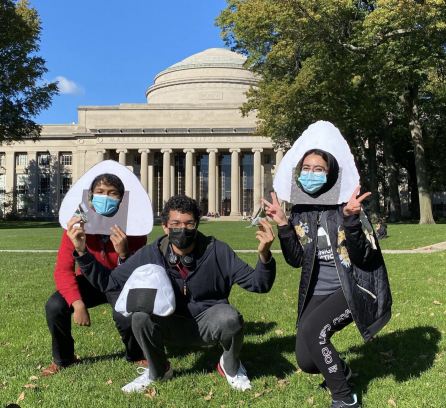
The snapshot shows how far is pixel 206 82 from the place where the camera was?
68750 millimetres

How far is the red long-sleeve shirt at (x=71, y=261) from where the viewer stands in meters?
4.27

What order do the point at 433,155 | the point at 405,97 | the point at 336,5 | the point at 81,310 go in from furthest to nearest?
the point at 433,155 < the point at 405,97 < the point at 336,5 < the point at 81,310

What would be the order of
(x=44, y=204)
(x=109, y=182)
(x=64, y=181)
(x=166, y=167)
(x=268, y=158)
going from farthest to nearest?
(x=64, y=181) → (x=44, y=204) → (x=268, y=158) → (x=166, y=167) → (x=109, y=182)

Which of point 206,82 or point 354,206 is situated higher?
point 206,82

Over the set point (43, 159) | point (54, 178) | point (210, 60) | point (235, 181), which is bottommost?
point (235, 181)

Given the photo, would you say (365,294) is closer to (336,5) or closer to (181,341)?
(181,341)

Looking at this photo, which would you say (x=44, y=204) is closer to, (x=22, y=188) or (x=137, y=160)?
(x=22, y=188)

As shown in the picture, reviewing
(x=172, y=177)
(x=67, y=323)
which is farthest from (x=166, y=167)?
(x=67, y=323)

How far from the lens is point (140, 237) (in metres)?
4.75

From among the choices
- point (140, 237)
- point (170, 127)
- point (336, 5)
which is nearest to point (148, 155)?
point (170, 127)

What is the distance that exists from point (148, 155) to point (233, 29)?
4271cm

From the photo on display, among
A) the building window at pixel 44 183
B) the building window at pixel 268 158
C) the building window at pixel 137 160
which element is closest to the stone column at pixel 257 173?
the building window at pixel 268 158

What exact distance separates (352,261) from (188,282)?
1.51 metres

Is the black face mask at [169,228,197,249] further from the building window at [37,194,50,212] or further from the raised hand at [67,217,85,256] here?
the building window at [37,194,50,212]
